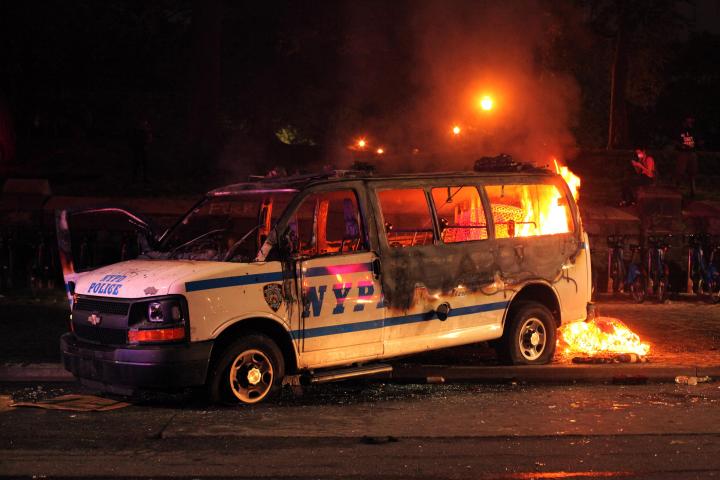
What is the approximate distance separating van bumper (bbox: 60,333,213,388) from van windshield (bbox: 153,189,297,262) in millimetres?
866

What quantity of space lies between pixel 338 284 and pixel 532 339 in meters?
2.39

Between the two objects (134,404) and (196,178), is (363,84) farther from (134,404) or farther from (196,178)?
(134,404)

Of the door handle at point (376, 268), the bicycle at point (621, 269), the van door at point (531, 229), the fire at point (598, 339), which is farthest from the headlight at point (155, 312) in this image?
the bicycle at point (621, 269)

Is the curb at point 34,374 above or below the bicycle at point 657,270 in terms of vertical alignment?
below

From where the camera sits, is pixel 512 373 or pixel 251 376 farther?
pixel 512 373

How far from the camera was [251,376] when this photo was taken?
7.64m

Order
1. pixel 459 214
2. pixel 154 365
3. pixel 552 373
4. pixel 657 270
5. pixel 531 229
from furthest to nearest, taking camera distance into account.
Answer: pixel 657 270 → pixel 531 229 → pixel 459 214 → pixel 552 373 → pixel 154 365

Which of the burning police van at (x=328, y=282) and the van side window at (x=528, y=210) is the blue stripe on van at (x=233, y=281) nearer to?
the burning police van at (x=328, y=282)

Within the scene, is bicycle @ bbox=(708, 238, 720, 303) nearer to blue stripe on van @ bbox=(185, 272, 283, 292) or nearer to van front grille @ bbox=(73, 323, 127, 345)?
blue stripe on van @ bbox=(185, 272, 283, 292)

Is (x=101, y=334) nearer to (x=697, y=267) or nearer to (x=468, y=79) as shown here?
(x=697, y=267)

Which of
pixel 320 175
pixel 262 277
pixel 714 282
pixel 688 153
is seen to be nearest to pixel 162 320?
pixel 262 277

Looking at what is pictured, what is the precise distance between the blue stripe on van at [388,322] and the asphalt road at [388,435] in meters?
0.56

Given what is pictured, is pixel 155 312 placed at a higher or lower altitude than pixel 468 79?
lower

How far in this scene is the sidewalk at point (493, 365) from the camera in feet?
29.3
